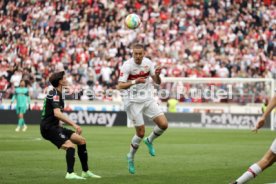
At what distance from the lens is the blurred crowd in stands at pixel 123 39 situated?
140ft

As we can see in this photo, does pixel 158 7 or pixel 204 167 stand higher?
pixel 158 7

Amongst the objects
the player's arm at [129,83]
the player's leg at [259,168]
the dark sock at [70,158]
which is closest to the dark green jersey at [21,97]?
the player's arm at [129,83]

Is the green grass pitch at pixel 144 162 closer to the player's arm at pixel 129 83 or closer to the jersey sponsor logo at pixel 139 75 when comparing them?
the player's arm at pixel 129 83

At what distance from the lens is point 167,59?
43438 mm

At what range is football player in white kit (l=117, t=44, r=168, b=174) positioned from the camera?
1570cm

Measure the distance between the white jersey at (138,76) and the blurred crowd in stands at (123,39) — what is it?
2439 centimetres

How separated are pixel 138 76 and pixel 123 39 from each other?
28646mm

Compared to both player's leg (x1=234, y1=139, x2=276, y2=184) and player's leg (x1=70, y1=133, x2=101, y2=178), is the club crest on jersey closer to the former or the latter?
player's leg (x1=70, y1=133, x2=101, y2=178)

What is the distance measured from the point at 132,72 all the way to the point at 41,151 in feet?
20.3

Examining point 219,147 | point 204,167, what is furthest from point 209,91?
point 204,167

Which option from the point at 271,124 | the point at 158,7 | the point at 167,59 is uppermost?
the point at 158,7

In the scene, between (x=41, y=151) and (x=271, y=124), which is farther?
(x=271, y=124)

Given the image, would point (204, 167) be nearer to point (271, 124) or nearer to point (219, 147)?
point (219, 147)

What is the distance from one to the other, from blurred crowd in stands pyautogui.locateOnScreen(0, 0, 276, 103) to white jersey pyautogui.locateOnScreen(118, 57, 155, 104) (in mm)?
24388
